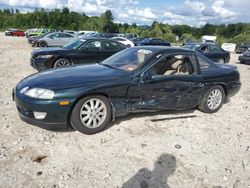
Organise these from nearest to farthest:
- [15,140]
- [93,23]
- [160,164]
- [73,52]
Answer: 1. [160,164]
2. [15,140]
3. [73,52]
4. [93,23]

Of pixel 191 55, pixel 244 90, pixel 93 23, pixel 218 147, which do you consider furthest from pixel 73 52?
pixel 93 23

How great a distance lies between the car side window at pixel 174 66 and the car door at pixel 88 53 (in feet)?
16.7

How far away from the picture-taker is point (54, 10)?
8288cm

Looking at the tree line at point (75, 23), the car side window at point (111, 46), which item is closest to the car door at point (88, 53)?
the car side window at point (111, 46)

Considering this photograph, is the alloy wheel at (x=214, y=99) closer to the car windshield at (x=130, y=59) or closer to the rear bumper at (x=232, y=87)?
the rear bumper at (x=232, y=87)

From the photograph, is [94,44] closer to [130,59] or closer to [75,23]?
[130,59]

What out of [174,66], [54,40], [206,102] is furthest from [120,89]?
[54,40]

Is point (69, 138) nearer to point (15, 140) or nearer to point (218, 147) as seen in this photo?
point (15, 140)

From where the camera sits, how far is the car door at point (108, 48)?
10.5 meters

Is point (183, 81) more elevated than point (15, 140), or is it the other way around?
point (183, 81)

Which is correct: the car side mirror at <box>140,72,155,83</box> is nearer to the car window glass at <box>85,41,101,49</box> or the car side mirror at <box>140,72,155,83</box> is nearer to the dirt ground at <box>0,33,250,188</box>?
the dirt ground at <box>0,33,250,188</box>

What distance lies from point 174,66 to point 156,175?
2.62m

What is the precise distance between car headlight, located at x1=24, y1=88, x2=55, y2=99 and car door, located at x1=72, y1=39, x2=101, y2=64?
5.71 metres

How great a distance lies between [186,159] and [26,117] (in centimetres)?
256
